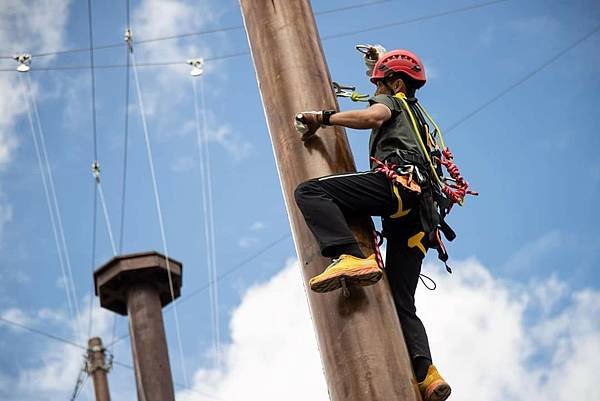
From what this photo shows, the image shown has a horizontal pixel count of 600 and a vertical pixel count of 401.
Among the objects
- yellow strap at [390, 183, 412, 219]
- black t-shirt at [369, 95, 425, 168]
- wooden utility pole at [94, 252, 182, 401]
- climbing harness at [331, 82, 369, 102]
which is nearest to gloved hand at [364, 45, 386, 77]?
climbing harness at [331, 82, 369, 102]

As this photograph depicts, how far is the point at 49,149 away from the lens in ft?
80.2

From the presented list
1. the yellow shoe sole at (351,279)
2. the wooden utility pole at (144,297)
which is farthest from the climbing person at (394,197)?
the wooden utility pole at (144,297)

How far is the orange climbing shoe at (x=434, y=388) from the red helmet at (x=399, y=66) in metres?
1.11

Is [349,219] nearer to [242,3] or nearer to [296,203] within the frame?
[296,203]

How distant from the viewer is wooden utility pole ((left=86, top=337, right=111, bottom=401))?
10.2 meters

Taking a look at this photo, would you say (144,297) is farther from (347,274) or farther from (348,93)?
(347,274)

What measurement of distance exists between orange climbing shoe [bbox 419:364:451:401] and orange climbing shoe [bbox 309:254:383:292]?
339mm

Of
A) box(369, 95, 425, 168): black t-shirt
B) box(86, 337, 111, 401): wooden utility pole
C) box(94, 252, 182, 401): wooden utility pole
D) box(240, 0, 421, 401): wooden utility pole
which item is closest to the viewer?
box(240, 0, 421, 401): wooden utility pole

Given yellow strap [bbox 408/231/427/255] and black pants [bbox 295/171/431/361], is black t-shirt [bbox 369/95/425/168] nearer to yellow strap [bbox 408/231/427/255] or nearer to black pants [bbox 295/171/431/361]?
black pants [bbox 295/171/431/361]

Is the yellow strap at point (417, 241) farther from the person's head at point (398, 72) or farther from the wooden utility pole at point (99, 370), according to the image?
the wooden utility pole at point (99, 370)

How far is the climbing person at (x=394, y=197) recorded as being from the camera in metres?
3.19

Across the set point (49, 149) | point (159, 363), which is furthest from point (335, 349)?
point (49, 149)

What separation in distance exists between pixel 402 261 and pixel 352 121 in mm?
511

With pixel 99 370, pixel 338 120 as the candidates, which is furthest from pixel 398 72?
pixel 99 370
